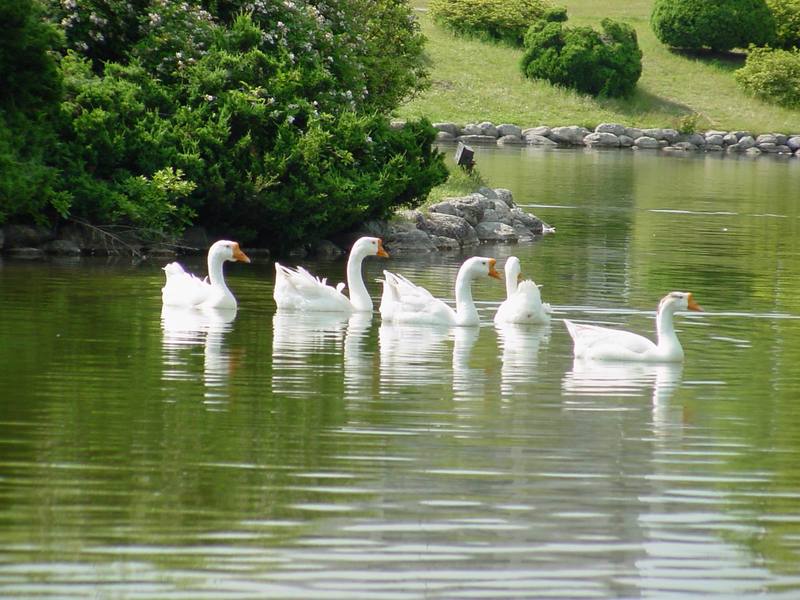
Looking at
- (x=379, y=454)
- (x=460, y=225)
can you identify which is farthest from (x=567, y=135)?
(x=379, y=454)

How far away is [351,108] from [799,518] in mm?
17314

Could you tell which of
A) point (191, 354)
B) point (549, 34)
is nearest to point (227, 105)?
point (191, 354)

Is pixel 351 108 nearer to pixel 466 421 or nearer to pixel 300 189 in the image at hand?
pixel 300 189

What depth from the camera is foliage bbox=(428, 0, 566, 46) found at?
2992 inches

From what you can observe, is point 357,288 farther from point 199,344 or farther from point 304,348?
point 199,344

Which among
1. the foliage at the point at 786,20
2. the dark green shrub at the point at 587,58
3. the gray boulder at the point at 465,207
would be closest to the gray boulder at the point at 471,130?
the dark green shrub at the point at 587,58

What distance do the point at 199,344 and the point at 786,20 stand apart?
221 ft

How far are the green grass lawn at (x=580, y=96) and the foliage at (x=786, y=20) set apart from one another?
220 cm

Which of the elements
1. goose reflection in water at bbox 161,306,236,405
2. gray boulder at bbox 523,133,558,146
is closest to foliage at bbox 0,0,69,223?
goose reflection in water at bbox 161,306,236,405

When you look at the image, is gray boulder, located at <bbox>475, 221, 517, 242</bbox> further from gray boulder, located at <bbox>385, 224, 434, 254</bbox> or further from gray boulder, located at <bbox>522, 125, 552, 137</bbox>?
gray boulder, located at <bbox>522, 125, 552, 137</bbox>

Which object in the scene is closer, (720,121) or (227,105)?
(227,105)

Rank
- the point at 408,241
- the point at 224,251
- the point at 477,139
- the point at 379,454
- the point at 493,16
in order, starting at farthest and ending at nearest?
the point at 493,16, the point at 477,139, the point at 408,241, the point at 224,251, the point at 379,454

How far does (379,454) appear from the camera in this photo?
9.56 m

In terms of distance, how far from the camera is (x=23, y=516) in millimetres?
7852
